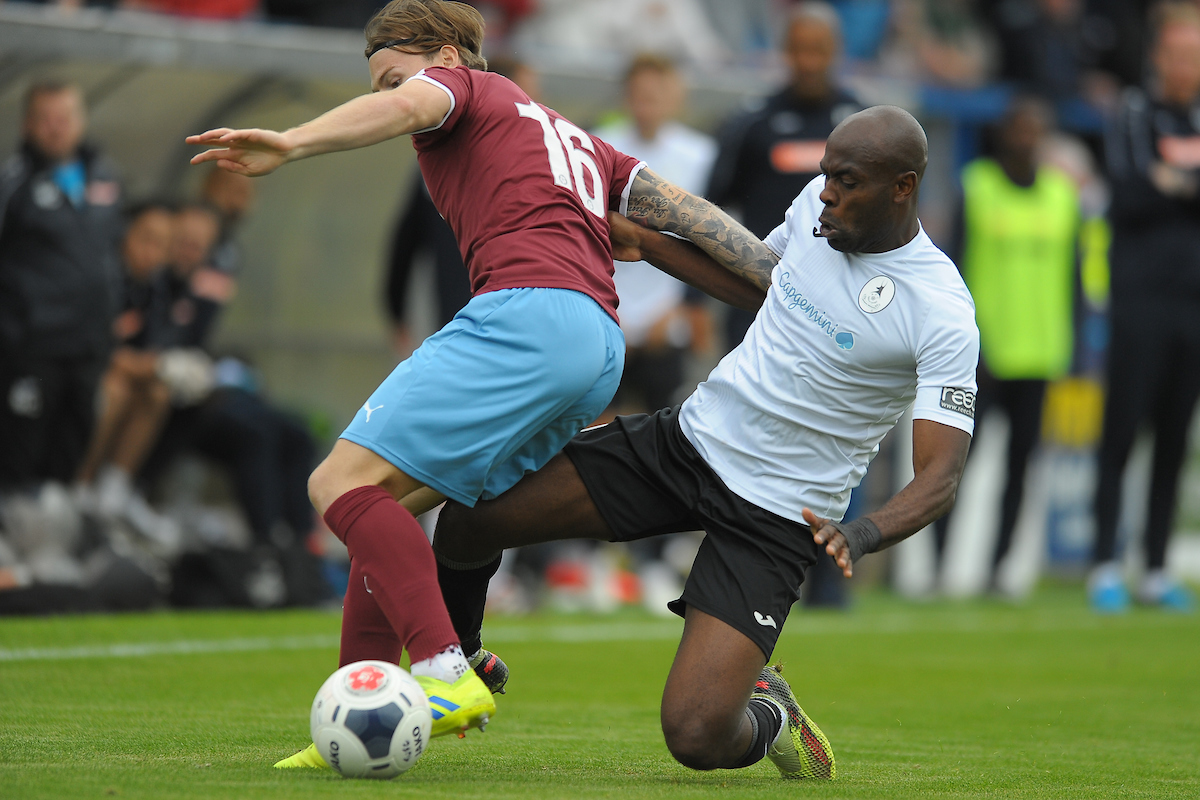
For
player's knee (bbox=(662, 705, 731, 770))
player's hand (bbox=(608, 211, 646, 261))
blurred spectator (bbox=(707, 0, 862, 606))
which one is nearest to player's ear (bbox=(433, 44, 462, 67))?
player's hand (bbox=(608, 211, 646, 261))

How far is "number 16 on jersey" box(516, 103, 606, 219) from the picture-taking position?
4.11 m

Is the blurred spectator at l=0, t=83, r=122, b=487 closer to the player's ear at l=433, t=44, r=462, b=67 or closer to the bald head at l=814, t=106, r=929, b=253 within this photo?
the player's ear at l=433, t=44, r=462, b=67

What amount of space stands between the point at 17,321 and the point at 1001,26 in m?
10.1

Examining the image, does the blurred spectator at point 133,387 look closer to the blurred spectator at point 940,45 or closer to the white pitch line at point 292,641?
the white pitch line at point 292,641

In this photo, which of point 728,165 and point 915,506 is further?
point 728,165

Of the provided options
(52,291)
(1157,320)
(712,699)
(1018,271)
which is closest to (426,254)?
(52,291)

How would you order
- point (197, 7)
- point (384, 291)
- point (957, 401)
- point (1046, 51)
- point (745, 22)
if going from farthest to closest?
point (1046, 51), point (745, 22), point (197, 7), point (384, 291), point (957, 401)

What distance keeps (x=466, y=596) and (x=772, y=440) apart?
944 millimetres

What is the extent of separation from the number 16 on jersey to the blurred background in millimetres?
3784

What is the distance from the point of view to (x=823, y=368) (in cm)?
421

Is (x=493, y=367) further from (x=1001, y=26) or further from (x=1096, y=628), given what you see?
(x=1001, y=26)

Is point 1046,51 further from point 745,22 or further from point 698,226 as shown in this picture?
point 698,226

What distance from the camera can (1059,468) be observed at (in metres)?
12.4

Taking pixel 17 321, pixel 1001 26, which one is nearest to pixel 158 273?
pixel 17 321
